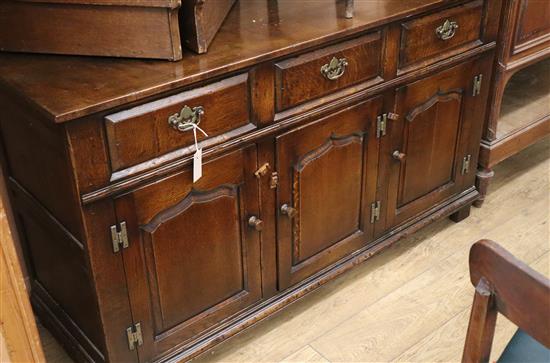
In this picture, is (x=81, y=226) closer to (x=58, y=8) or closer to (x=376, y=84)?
(x=58, y=8)

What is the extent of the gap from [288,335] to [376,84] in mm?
757

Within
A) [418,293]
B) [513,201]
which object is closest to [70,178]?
[418,293]

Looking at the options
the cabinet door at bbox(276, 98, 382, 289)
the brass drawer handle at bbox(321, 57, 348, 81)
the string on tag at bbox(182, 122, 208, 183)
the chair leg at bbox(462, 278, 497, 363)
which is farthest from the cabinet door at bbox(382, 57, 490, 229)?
the chair leg at bbox(462, 278, 497, 363)

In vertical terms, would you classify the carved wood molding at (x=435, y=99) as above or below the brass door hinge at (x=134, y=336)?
above

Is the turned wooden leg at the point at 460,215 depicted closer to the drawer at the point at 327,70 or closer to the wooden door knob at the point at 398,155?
the wooden door knob at the point at 398,155

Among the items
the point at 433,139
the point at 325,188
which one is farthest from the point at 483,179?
the point at 325,188

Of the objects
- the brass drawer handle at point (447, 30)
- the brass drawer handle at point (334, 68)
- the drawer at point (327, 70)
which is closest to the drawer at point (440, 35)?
the brass drawer handle at point (447, 30)

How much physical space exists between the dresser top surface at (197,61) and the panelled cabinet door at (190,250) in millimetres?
223

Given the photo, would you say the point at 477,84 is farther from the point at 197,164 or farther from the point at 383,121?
the point at 197,164

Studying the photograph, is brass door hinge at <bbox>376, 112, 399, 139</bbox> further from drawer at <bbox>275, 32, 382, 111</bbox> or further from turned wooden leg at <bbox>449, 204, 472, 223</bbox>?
turned wooden leg at <bbox>449, 204, 472, 223</bbox>

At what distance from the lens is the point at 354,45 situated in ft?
5.69

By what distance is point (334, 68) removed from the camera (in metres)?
1.72

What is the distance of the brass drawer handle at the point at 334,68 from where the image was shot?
1.70 m

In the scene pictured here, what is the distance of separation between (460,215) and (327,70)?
1.01 metres
